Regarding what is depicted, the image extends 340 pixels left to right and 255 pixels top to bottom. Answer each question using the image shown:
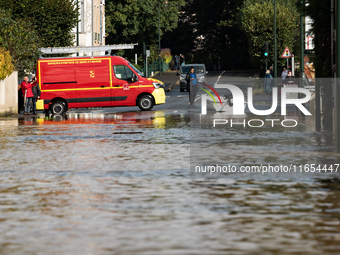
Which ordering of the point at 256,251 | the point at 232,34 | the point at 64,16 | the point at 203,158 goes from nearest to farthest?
1. the point at 256,251
2. the point at 203,158
3. the point at 64,16
4. the point at 232,34

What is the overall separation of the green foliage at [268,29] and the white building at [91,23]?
13996 mm

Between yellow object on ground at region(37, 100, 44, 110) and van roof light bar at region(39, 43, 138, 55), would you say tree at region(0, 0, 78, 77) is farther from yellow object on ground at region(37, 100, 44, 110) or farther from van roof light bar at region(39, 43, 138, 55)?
yellow object on ground at region(37, 100, 44, 110)

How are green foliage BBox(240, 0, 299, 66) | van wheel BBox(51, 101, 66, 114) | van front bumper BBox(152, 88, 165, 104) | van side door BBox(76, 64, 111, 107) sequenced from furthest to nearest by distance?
green foliage BBox(240, 0, 299, 66), van front bumper BBox(152, 88, 165, 104), van wheel BBox(51, 101, 66, 114), van side door BBox(76, 64, 111, 107)

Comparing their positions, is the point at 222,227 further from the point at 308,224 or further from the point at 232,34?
the point at 232,34

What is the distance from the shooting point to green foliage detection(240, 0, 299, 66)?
64.3 m

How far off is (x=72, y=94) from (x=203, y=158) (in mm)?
18831

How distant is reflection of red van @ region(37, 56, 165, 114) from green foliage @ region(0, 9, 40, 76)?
363 cm

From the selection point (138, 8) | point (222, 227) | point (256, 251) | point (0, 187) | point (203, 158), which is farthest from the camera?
point (138, 8)

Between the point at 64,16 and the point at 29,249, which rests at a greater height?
the point at 64,16

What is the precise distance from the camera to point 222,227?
765cm

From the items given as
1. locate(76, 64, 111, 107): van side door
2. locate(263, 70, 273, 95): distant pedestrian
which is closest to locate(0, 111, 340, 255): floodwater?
locate(76, 64, 111, 107): van side door

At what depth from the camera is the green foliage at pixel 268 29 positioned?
6431 centimetres

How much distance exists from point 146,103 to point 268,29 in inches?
1378

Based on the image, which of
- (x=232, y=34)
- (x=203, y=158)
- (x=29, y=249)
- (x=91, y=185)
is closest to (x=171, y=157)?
(x=203, y=158)
